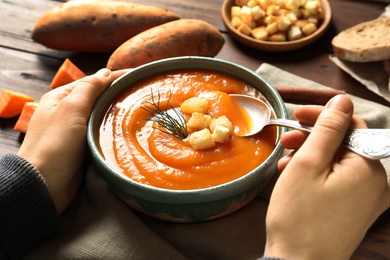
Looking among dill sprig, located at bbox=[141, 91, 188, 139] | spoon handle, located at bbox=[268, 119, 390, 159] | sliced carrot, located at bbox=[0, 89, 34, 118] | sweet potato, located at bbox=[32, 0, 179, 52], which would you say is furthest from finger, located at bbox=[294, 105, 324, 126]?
sliced carrot, located at bbox=[0, 89, 34, 118]

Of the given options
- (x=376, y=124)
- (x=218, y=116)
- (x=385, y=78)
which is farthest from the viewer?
(x=385, y=78)

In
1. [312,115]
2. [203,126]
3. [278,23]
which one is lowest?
[278,23]

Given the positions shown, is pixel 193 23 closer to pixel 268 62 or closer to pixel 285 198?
pixel 268 62

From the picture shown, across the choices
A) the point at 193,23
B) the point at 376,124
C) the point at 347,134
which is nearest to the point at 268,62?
the point at 193,23

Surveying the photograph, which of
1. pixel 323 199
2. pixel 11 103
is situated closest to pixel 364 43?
pixel 323 199

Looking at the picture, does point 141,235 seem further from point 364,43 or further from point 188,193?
point 364,43

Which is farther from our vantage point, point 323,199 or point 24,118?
point 24,118
